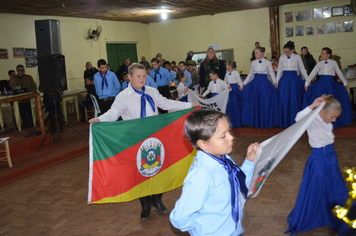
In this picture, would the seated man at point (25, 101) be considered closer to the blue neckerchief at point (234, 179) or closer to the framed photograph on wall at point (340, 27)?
the blue neckerchief at point (234, 179)

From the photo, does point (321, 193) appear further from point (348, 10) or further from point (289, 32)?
point (289, 32)

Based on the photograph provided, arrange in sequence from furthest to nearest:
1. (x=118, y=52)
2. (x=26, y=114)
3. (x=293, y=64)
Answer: (x=118, y=52) → (x=26, y=114) → (x=293, y=64)

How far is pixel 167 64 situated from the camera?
9898 mm

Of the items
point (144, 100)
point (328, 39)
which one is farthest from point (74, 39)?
point (328, 39)

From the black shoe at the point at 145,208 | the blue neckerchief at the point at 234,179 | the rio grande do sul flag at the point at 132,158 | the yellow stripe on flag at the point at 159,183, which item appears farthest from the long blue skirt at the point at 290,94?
the blue neckerchief at the point at 234,179

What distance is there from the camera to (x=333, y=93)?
6129 mm

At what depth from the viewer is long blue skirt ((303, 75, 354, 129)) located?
6059 millimetres

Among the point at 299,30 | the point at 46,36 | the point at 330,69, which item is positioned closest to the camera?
the point at 330,69

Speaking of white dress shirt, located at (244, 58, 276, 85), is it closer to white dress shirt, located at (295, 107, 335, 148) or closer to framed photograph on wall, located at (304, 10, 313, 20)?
white dress shirt, located at (295, 107, 335, 148)

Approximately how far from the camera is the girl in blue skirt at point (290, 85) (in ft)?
20.9

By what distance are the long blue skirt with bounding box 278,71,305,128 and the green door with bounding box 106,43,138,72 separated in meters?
8.46

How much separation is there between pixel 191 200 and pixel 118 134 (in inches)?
80.0

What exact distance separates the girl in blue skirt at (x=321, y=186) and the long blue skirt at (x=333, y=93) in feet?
11.9

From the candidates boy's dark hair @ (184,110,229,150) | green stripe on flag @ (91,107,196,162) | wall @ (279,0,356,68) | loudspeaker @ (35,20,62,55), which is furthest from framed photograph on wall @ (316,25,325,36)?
boy's dark hair @ (184,110,229,150)
